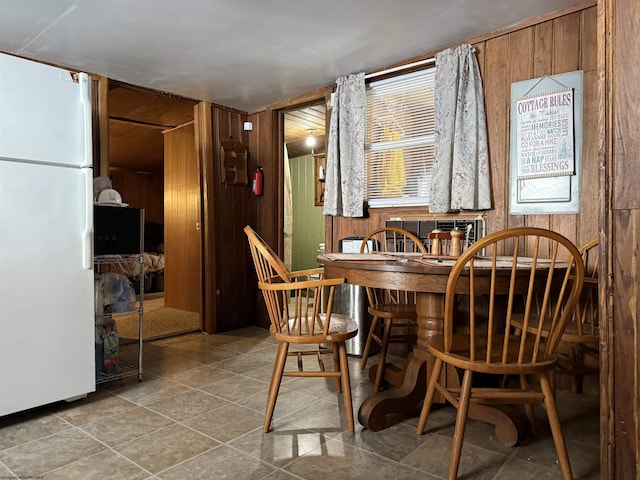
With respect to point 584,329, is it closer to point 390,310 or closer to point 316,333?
point 390,310

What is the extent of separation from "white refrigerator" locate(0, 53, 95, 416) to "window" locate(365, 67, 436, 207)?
1.99 meters

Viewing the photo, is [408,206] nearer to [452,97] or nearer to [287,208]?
[452,97]

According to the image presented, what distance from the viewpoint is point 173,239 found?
491cm

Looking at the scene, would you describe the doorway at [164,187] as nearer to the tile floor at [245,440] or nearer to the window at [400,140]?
the tile floor at [245,440]

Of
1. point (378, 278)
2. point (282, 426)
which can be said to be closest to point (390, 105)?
point (378, 278)

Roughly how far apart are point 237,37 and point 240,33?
0.20ft

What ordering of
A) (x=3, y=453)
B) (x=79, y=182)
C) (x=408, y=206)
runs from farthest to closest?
(x=408, y=206) < (x=79, y=182) < (x=3, y=453)

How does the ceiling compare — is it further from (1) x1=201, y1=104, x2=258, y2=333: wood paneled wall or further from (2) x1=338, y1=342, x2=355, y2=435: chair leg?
(2) x1=338, y1=342, x2=355, y2=435: chair leg

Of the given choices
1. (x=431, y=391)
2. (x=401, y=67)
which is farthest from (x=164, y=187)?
(x=431, y=391)

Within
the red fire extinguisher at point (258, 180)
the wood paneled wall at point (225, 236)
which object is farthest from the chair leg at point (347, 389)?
the red fire extinguisher at point (258, 180)

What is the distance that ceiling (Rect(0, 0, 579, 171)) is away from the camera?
2332 millimetres

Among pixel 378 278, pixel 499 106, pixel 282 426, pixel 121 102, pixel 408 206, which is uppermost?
pixel 121 102

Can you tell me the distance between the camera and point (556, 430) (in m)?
1.46

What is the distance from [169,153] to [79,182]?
2.89 m
